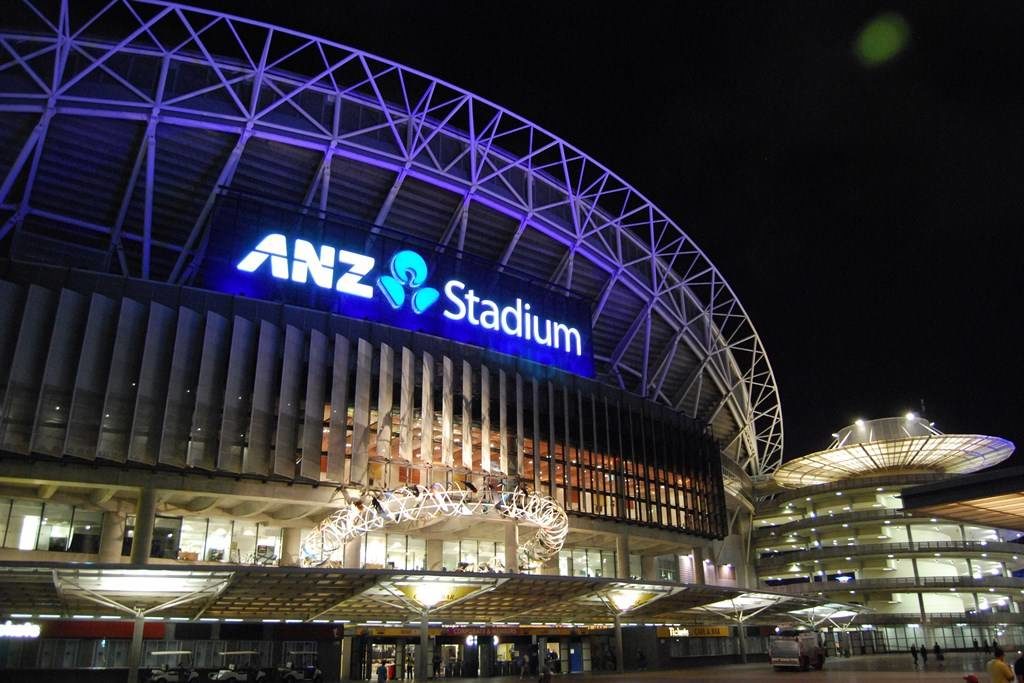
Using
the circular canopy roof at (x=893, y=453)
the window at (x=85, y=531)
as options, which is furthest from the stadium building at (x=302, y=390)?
the circular canopy roof at (x=893, y=453)

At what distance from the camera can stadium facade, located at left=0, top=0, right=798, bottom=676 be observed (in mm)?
33500

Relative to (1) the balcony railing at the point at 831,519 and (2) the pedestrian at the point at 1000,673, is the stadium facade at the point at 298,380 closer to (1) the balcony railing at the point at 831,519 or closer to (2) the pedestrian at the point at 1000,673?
(2) the pedestrian at the point at 1000,673

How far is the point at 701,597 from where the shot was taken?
40.2m

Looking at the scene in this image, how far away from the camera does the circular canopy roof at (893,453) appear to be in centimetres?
7300

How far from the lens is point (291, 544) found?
4378 cm

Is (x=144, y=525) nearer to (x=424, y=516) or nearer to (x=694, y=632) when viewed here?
(x=424, y=516)

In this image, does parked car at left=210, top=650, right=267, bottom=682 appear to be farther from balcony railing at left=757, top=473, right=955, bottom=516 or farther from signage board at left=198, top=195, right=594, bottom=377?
balcony railing at left=757, top=473, right=955, bottom=516

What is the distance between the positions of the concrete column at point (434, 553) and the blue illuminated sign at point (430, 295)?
1302cm

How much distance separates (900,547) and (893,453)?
9.41 m

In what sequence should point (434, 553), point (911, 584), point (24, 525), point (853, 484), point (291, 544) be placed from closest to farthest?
point (24, 525) < point (291, 544) < point (434, 553) < point (911, 584) < point (853, 484)

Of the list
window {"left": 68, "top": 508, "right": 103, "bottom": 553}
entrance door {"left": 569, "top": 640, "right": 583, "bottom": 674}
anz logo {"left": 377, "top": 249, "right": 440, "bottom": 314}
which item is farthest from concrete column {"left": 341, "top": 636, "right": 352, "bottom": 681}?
anz logo {"left": 377, "top": 249, "right": 440, "bottom": 314}

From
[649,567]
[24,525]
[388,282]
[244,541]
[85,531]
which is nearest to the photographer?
[24,525]

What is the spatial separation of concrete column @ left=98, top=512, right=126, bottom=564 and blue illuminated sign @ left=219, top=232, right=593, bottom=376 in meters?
13.0

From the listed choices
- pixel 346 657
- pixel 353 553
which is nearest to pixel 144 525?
pixel 353 553
